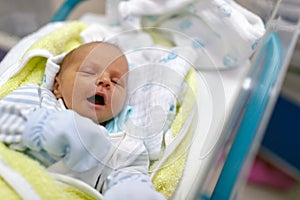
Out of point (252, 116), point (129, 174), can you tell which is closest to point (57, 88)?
point (129, 174)

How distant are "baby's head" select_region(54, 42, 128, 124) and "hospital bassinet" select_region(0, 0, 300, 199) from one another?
14cm

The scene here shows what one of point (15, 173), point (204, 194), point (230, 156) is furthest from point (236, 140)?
point (15, 173)

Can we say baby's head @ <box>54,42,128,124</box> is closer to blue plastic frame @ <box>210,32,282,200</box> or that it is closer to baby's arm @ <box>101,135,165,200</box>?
baby's arm @ <box>101,135,165,200</box>

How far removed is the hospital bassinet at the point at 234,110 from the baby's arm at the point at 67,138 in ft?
0.47

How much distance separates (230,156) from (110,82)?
0.71 ft

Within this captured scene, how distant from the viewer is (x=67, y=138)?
55 centimetres

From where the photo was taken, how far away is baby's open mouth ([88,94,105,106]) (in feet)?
2.12

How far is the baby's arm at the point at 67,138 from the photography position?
1.81ft

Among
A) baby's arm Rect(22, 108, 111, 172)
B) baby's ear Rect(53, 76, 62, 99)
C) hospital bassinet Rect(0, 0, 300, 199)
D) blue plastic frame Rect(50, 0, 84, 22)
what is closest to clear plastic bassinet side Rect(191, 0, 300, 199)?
hospital bassinet Rect(0, 0, 300, 199)

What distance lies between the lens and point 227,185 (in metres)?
0.64

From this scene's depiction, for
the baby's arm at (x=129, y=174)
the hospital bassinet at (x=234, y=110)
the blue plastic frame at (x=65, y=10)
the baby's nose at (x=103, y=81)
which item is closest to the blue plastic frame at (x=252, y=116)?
the hospital bassinet at (x=234, y=110)

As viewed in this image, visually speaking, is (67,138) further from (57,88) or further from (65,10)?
(65,10)

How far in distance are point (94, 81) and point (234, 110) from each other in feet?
0.74

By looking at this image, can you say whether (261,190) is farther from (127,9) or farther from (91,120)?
(91,120)
